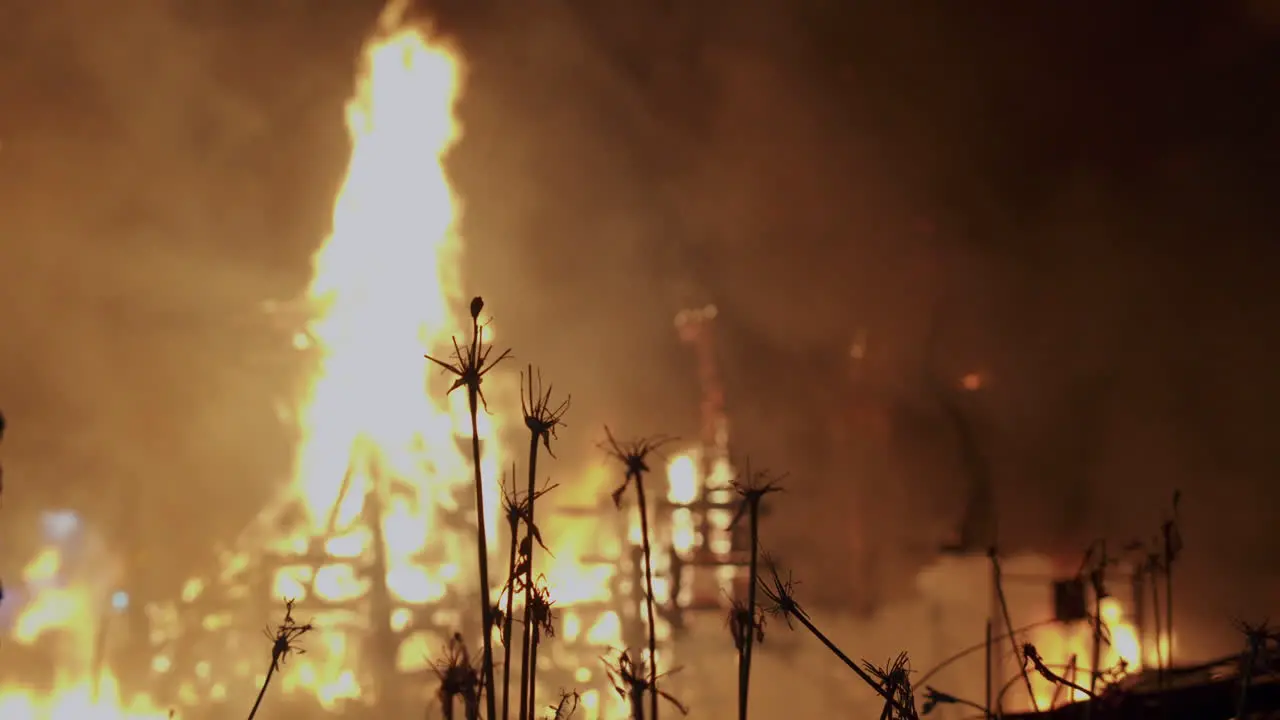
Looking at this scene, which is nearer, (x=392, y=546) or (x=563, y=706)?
(x=563, y=706)

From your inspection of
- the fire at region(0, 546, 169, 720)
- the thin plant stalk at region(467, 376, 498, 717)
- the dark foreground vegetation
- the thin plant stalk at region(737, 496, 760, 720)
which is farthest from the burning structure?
the thin plant stalk at region(467, 376, 498, 717)

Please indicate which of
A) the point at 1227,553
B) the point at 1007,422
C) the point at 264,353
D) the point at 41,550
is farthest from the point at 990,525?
the point at 41,550

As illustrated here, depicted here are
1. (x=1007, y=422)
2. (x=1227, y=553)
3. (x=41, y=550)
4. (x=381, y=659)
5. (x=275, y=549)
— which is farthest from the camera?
(x=1007, y=422)

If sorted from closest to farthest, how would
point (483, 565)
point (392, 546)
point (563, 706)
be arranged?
1. point (483, 565)
2. point (563, 706)
3. point (392, 546)

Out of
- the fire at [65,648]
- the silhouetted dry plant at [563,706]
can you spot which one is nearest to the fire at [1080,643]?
the silhouetted dry plant at [563,706]

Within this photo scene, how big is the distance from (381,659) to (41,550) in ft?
20.4

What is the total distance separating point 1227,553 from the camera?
49.1 feet

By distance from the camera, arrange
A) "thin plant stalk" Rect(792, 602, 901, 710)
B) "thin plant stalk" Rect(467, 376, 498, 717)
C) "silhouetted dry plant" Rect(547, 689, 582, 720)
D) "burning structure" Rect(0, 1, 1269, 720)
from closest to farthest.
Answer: "thin plant stalk" Rect(467, 376, 498, 717) < "thin plant stalk" Rect(792, 602, 901, 710) < "silhouetted dry plant" Rect(547, 689, 582, 720) < "burning structure" Rect(0, 1, 1269, 720)

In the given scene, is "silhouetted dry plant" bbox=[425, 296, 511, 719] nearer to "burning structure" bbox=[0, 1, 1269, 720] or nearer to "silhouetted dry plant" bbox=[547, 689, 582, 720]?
"silhouetted dry plant" bbox=[547, 689, 582, 720]

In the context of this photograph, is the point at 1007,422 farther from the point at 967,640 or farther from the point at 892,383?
the point at 967,640

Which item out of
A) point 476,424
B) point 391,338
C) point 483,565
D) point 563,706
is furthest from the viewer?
point 391,338

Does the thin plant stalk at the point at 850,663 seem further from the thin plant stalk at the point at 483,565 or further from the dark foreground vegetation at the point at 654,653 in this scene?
the thin plant stalk at the point at 483,565

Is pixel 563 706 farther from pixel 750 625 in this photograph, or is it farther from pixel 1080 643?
pixel 1080 643

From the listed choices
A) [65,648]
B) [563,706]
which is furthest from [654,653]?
[65,648]
